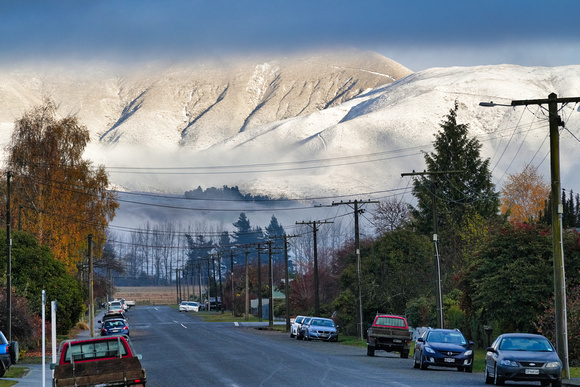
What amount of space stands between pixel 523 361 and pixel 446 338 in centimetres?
860

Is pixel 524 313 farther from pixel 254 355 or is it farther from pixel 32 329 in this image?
pixel 32 329

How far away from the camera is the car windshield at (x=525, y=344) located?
26.2m

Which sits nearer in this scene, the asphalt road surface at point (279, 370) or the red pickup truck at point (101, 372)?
the red pickup truck at point (101, 372)

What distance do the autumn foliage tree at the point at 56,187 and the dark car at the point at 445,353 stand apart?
123ft

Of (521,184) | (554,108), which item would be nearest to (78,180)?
(554,108)

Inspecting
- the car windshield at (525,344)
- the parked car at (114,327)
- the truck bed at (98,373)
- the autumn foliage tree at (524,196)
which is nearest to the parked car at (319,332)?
the parked car at (114,327)

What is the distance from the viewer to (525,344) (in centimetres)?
2644

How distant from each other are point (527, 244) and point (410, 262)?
100 feet

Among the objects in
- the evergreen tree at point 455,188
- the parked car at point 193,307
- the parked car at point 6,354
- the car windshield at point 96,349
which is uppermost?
the evergreen tree at point 455,188

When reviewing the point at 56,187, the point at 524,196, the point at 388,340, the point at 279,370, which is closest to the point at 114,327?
the point at 56,187

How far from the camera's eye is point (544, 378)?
2467 cm

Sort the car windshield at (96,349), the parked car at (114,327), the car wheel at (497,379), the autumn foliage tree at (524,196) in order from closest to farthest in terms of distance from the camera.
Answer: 1. the car windshield at (96,349)
2. the car wheel at (497,379)
3. the parked car at (114,327)
4. the autumn foliage tree at (524,196)

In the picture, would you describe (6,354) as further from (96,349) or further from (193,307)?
(193,307)

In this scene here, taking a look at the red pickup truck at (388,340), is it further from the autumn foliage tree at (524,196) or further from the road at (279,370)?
the autumn foliage tree at (524,196)
